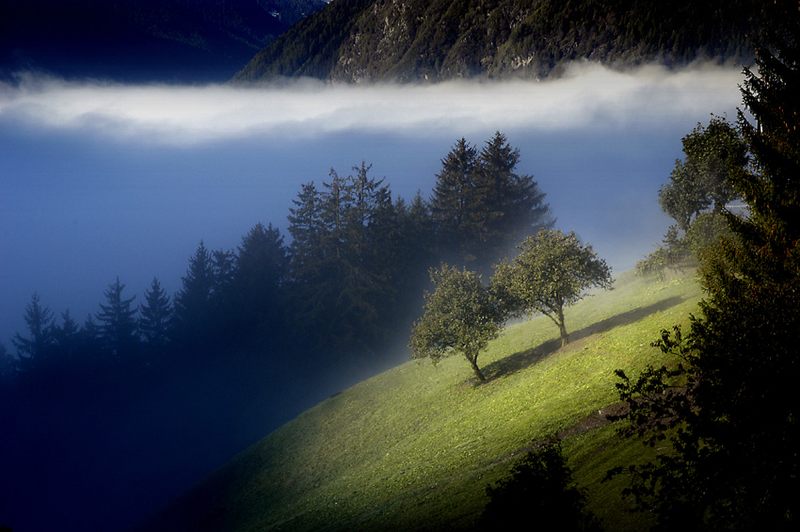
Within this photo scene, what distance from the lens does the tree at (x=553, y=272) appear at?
46031 millimetres

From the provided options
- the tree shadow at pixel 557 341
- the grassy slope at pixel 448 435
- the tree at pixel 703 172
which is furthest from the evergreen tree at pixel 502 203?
the tree shadow at pixel 557 341

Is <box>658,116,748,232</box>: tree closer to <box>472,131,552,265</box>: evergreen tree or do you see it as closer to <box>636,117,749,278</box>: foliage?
<box>636,117,749,278</box>: foliage

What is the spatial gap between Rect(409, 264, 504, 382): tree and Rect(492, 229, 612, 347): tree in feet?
9.39

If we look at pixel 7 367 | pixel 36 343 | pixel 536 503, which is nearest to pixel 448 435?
pixel 536 503

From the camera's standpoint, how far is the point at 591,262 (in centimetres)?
4769

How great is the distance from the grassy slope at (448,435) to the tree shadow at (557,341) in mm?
216

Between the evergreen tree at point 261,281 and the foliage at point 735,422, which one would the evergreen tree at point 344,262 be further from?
the foliage at point 735,422

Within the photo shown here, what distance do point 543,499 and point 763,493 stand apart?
4.33m

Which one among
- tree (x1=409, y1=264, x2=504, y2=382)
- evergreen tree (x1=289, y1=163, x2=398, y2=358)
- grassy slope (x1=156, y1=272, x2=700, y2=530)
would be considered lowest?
grassy slope (x1=156, y1=272, x2=700, y2=530)

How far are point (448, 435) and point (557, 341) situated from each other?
17129mm

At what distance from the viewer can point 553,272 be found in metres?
46.2

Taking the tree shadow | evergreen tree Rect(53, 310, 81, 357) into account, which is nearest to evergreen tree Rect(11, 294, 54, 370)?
evergreen tree Rect(53, 310, 81, 357)

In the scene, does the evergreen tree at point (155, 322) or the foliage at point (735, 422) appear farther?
the evergreen tree at point (155, 322)

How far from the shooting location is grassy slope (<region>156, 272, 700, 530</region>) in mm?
28891
